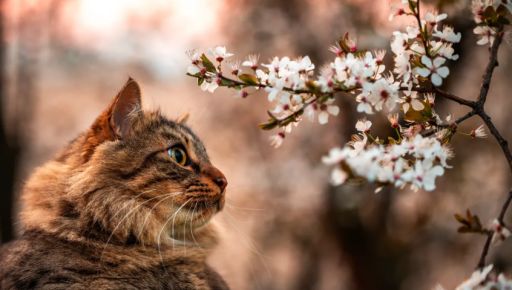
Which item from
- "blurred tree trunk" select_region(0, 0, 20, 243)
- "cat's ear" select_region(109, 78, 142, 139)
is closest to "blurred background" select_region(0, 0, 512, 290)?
"blurred tree trunk" select_region(0, 0, 20, 243)

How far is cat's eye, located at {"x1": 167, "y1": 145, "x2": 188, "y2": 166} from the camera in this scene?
2.65m

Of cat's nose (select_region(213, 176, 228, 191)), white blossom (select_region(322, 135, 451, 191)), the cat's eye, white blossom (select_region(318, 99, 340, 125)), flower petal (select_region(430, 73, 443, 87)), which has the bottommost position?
white blossom (select_region(322, 135, 451, 191))

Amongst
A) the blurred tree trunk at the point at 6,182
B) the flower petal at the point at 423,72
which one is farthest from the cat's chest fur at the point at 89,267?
the blurred tree trunk at the point at 6,182

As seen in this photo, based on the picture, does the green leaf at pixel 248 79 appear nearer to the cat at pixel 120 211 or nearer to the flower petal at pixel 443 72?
the flower petal at pixel 443 72

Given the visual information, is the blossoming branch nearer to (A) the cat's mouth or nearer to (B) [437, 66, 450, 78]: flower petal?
(B) [437, 66, 450, 78]: flower petal

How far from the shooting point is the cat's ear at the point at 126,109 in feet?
8.53

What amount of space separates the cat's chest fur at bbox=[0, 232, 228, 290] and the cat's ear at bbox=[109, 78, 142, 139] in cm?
52

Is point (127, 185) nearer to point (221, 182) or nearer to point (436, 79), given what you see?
point (221, 182)

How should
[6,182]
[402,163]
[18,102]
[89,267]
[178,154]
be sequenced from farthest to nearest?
[18,102] → [6,182] → [178,154] → [89,267] → [402,163]

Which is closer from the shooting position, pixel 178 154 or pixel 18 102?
pixel 178 154

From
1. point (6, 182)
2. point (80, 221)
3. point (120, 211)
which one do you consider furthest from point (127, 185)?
point (6, 182)

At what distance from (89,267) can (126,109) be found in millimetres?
713

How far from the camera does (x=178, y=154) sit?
8.79ft

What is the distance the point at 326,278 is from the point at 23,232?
6239mm
